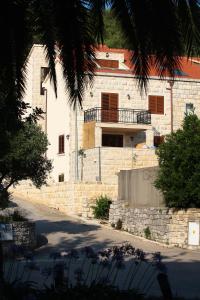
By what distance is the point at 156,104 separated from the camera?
4112cm

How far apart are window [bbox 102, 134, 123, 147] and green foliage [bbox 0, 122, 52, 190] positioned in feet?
65.1

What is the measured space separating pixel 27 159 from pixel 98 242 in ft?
14.3

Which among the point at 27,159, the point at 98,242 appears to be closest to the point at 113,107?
the point at 98,242

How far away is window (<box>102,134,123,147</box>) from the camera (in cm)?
4147

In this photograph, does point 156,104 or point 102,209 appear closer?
point 102,209

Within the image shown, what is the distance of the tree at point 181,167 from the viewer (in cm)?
2094

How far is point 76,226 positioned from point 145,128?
1473 centimetres

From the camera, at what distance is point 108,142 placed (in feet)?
136

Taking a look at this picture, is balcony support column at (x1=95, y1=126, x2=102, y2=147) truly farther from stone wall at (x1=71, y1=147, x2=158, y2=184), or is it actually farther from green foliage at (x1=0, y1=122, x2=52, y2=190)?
green foliage at (x1=0, y1=122, x2=52, y2=190)

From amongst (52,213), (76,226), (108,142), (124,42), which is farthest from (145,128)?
(124,42)

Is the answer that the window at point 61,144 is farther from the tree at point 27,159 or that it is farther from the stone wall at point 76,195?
the tree at point 27,159

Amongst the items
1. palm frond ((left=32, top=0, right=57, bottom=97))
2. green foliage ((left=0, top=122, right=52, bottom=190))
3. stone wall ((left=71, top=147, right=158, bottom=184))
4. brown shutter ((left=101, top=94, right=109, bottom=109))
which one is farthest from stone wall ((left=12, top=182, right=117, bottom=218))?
palm frond ((left=32, top=0, right=57, bottom=97))

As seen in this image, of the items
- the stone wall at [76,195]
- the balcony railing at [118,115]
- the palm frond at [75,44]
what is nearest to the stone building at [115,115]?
the balcony railing at [118,115]

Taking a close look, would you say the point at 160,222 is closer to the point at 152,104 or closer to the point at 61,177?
the point at 152,104
